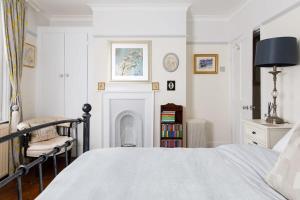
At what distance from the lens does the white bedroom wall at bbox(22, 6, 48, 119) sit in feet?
11.3

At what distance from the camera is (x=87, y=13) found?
13.0 feet

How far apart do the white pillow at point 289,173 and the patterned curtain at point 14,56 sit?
303cm

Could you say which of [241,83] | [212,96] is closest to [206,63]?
[212,96]

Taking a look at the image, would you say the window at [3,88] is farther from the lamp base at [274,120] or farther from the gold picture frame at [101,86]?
the lamp base at [274,120]

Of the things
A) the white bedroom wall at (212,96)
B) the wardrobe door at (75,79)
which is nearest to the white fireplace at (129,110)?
the wardrobe door at (75,79)

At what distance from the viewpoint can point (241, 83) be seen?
3658 mm

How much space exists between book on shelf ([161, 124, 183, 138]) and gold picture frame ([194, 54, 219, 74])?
1.30 metres

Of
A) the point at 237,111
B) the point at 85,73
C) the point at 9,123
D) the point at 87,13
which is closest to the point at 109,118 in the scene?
the point at 85,73

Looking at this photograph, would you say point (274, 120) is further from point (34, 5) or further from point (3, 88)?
point (34, 5)

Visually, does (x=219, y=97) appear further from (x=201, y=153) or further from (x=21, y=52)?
(x=21, y=52)

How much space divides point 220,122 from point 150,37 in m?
2.12

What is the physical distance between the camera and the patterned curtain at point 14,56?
283 cm

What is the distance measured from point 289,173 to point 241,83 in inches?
119

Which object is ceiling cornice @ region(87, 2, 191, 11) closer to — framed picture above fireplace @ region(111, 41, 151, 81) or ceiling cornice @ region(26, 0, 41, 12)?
framed picture above fireplace @ region(111, 41, 151, 81)
